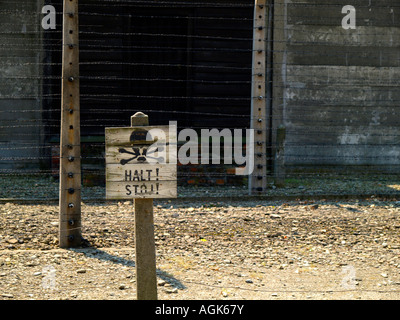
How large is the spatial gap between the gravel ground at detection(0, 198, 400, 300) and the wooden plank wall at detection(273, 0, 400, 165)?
9.69 feet

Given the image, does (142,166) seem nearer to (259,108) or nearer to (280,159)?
(259,108)

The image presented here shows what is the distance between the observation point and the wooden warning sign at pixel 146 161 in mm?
3088

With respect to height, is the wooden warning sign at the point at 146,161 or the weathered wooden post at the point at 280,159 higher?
the wooden warning sign at the point at 146,161

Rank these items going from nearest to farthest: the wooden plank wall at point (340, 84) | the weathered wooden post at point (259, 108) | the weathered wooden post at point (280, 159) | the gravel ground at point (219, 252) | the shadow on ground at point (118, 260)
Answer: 1. the gravel ground at point (219, 252)
2. the shadow on ground at point (118, 260)
3. the weathered wooden post at point (259, 108)
4. the weathered wooden post at point (280, 159)
5. the wooden plank wall at point (340, 84)

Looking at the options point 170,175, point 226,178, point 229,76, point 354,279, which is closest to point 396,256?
point 354,279

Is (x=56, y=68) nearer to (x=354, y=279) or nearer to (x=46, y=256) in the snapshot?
(x=46, y=256)

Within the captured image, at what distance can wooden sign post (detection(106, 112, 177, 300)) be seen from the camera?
309 cm

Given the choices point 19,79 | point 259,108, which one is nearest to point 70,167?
point 259,108

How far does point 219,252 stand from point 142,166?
1893 millimetres

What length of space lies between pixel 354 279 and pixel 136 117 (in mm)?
2216

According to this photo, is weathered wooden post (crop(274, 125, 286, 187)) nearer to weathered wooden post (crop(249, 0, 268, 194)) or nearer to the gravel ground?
weathered wooden post (crop(249, 0, 268, 194))

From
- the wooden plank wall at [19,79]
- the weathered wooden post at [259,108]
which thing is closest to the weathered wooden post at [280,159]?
the weathered wooden post at [259,108]

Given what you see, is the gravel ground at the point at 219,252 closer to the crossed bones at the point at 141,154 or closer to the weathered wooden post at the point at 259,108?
the weathered wooden post at the point at 259,108

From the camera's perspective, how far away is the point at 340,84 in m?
9.47
